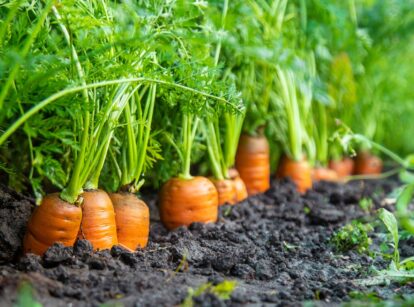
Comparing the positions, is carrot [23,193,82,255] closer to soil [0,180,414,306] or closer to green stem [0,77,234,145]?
soil [0,180,414,306]

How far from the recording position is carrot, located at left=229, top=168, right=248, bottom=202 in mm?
3451

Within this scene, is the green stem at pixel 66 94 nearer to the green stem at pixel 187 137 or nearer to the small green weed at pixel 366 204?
the green stem at pixel 187 137

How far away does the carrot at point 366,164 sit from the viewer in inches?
194

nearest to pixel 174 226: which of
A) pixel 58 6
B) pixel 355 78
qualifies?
pixel 58 6

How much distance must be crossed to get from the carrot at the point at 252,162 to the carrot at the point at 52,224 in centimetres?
158

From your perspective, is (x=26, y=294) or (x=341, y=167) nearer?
(x=26, y=294)

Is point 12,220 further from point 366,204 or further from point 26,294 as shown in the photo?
point 366,204

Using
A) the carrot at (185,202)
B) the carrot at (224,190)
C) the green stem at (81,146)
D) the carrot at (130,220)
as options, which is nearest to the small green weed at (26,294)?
the green stem at (81,146)

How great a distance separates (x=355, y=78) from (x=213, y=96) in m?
2.52

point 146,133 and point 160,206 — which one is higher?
point 146,133

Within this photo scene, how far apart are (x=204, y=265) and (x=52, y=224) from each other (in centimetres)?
60

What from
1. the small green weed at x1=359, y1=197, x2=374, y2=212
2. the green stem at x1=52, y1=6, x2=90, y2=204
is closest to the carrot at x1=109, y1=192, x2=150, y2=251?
the green stem at x1=52, y1=6, x2=90, y2=204

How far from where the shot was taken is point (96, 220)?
7.88 ft

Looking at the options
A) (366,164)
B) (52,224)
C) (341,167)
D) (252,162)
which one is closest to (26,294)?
(52,224)
